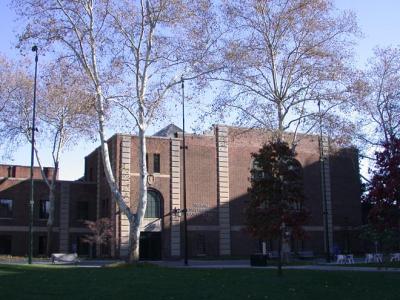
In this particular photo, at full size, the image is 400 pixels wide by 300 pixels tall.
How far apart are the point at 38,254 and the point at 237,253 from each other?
1827 centimetres

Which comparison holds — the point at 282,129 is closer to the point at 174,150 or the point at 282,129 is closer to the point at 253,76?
the point at 253,76

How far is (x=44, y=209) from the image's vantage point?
56.5 metres

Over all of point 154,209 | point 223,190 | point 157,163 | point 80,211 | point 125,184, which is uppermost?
point 157,163

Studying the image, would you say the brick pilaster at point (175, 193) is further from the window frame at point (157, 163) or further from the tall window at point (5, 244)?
the tall window at point (5, 244)

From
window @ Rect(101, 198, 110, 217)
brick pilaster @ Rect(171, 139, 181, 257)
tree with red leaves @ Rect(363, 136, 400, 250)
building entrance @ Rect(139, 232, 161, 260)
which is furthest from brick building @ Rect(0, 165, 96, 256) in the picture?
tree with red leaves @ Rect(363, 136, 400, 250)

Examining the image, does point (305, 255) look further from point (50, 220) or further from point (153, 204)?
point (50, 220)

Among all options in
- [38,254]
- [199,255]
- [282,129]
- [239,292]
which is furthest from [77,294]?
[38,254]

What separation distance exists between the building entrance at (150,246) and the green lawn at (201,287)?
30149 millimetres

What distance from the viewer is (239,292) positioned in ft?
50.5

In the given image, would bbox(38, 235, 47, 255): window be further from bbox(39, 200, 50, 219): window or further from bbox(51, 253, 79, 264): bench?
bbox(51, 253, 79, 264): bench

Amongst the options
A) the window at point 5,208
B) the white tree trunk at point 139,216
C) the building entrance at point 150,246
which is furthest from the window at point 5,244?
the white tree trunk at point 139,216

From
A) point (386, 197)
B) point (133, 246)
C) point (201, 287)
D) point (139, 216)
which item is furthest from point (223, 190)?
point (386, 197)

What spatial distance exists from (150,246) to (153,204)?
11.8ft

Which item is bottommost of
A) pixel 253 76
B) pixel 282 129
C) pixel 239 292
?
pixel 239 292
